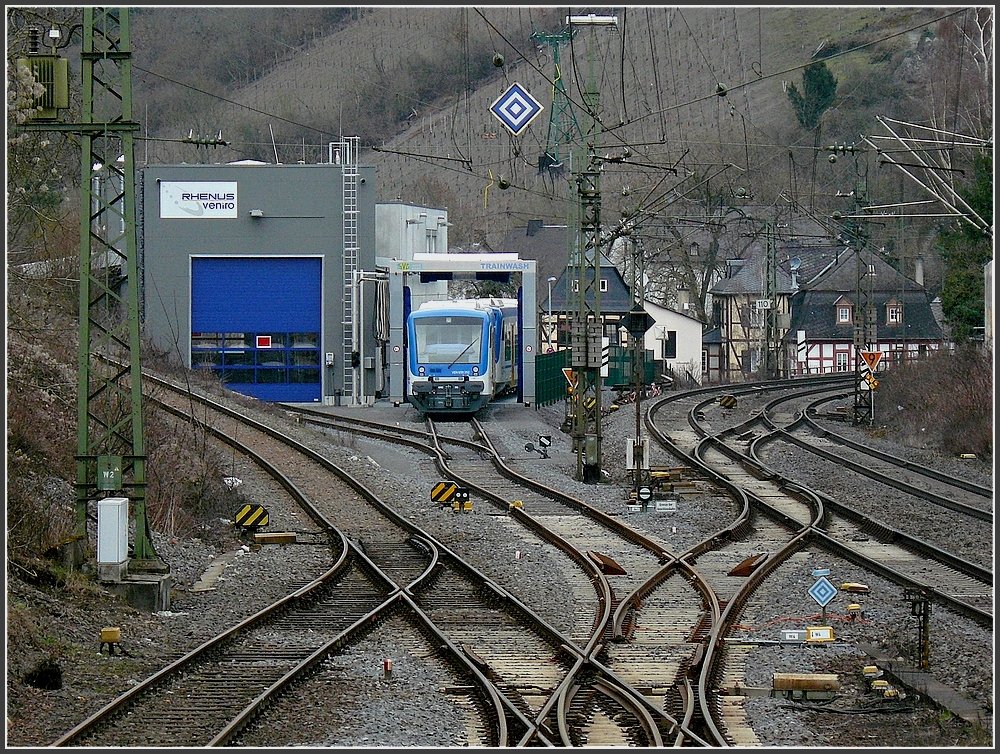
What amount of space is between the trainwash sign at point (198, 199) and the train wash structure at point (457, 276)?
8188 millimetres

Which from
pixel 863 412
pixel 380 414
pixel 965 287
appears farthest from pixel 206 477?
pixel 965 287

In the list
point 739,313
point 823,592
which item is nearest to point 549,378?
point 823,592

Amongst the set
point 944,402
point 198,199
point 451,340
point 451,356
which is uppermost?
point 198,199

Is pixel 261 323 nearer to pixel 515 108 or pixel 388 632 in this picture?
pixel 515 108

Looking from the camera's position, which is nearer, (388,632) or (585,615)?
(388,632)

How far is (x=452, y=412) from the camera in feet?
122

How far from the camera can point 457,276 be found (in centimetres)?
4119

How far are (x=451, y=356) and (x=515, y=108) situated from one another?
13.5 m

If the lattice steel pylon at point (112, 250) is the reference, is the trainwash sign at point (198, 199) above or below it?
above

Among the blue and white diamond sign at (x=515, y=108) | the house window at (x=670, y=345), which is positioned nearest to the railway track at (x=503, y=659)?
the blue and white diamond sign at (x=515, y=108)

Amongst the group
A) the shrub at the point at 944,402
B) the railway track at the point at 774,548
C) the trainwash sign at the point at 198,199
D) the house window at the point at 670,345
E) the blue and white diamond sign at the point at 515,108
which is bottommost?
the railway track at the point at 774,548

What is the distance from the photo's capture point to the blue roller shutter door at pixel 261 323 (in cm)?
4569

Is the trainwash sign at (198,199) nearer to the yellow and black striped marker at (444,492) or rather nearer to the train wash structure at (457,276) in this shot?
the train wash structure at (457,276)

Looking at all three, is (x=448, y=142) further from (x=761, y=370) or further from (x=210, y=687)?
(x=210, y=687)
